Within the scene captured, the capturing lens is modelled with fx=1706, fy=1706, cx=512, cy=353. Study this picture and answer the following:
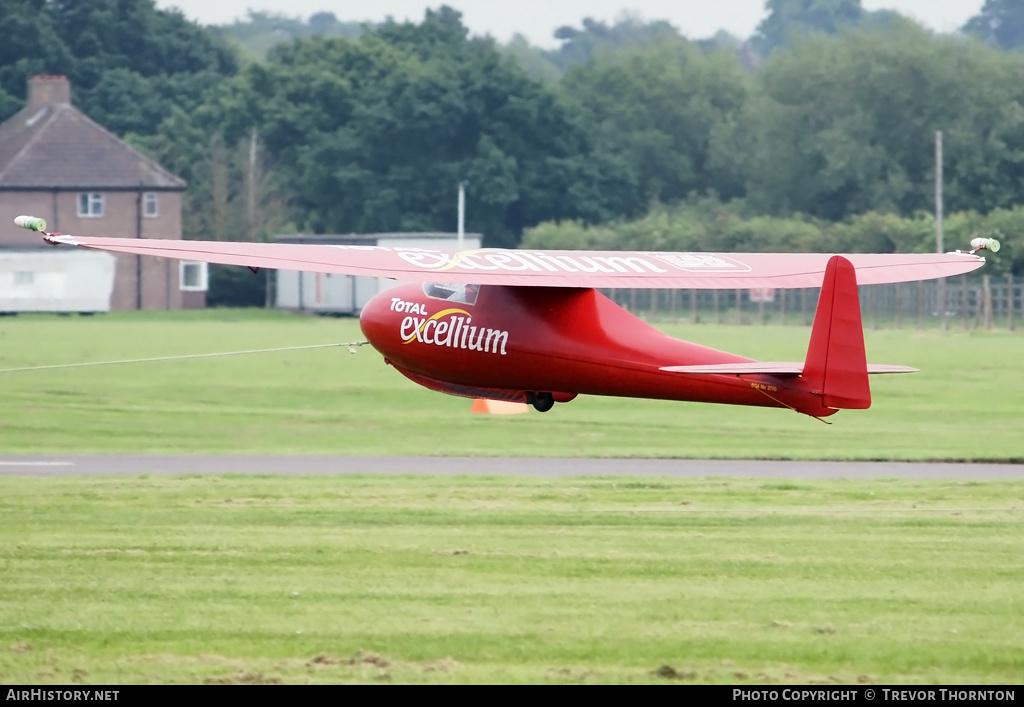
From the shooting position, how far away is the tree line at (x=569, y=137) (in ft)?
283

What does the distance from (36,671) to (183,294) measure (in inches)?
2876

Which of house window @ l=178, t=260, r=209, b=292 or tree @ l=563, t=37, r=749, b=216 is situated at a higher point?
tree @ l=563, t=37, r=749, b=216

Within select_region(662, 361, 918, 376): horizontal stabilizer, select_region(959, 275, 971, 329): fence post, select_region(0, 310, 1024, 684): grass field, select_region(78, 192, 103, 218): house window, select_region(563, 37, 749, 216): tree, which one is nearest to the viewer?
select_region(0, 310, 1024, 684): grass field

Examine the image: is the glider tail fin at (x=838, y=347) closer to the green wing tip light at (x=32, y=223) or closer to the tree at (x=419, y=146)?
the green wing tip light at (x=32, y=223)

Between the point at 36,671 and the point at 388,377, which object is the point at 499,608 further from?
the point at 388,377

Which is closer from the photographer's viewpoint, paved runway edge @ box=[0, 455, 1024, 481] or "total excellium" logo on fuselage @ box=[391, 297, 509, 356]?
"total excellium" logo on fuselage @ box=[391, 297, 509, 356]

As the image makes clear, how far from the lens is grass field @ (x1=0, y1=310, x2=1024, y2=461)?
97.5 feet

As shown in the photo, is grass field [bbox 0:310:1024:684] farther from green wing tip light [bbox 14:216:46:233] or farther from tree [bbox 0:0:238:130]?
tree [bbox 0:0:238:130]

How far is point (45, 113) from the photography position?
88812 mm

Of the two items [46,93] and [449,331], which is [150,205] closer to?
[46,93]

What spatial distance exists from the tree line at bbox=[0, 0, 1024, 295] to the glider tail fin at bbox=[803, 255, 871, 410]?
198ft

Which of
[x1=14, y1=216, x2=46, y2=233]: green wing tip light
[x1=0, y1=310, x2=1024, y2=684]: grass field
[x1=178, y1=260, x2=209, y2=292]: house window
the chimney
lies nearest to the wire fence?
[x1=178, y1=260, x2=209, y2=292]: house window

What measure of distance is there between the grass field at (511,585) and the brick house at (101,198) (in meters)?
60.6

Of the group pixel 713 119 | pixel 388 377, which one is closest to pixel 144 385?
pixel 388 377
